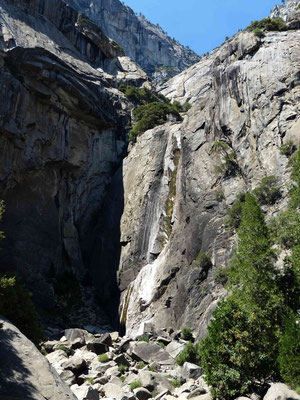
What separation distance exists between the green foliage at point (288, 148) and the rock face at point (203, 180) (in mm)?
395

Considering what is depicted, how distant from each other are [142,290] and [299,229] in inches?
711

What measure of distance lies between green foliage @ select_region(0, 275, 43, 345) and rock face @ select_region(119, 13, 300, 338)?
9.75 metres

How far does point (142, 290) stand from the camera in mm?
31656

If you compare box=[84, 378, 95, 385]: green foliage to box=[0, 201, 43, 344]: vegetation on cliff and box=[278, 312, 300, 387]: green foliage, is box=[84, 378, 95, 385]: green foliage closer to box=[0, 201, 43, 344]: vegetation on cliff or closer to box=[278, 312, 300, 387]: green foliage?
box=[0, 201, 43, 344]: vegetation on cliff

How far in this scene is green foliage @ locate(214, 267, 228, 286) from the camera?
24188 mm

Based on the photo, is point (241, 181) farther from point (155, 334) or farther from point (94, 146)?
point (94, 146)

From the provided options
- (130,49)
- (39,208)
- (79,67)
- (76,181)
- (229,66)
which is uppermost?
(130,49)

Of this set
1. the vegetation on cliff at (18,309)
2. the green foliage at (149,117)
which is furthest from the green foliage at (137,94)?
the vegetation on cliff at (18,309)

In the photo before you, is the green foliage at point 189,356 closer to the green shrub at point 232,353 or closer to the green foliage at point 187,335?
the green foliage at point 187,335

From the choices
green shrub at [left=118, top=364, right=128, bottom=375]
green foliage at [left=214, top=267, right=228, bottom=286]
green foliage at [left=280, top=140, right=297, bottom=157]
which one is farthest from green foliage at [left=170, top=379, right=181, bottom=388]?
green foliage at [left=280, top=140, right=297, bottom=157]

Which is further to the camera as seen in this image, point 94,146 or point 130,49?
point 130,49

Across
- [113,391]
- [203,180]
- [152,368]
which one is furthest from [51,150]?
[113,391]

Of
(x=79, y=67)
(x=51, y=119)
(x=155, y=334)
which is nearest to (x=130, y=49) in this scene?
(x=79, y=67)

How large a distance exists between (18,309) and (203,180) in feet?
65.0
